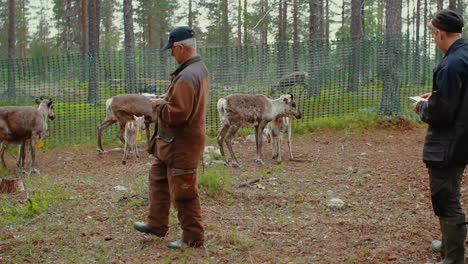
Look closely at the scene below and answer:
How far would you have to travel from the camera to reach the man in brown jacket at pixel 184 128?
16.1 ft

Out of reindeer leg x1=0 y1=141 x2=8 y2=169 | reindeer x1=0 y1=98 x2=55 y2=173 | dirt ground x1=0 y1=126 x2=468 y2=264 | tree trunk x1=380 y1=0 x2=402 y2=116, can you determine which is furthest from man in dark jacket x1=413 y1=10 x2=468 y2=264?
tree trunk x1=380 y1=0 x2=402 y2=116

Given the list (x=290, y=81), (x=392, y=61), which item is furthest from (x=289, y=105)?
(x=392, y=61)

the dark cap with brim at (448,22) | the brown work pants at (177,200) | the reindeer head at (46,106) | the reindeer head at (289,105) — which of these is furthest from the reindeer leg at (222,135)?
Answer: the dark cap with brim at (448,22)

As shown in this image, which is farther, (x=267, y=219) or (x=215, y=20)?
(x=215, y=20)

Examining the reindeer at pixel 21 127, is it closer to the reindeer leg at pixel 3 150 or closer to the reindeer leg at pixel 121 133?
the reindeer leg at pixel 3 150

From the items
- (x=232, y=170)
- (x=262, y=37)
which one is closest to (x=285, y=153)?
(x=232, y=170)

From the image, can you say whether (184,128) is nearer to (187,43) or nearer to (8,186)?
(187,43)

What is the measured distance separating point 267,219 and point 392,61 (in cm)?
875

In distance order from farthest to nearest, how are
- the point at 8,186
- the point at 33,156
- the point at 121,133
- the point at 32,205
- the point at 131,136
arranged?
the point at 121,133, the point at 131,136, the point at 33,156, the point at 8,186, the point at 32,205

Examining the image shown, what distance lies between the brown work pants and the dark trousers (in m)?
2.38

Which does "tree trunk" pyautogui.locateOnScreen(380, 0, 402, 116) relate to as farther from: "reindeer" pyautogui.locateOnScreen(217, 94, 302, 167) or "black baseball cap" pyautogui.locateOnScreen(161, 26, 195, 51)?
"black baseball cap" pyautogui.locateOnScreen(161, 26, 195, 51)

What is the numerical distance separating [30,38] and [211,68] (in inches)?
1462

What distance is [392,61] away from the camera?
536 inches

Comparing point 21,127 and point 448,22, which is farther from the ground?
point 448,22
